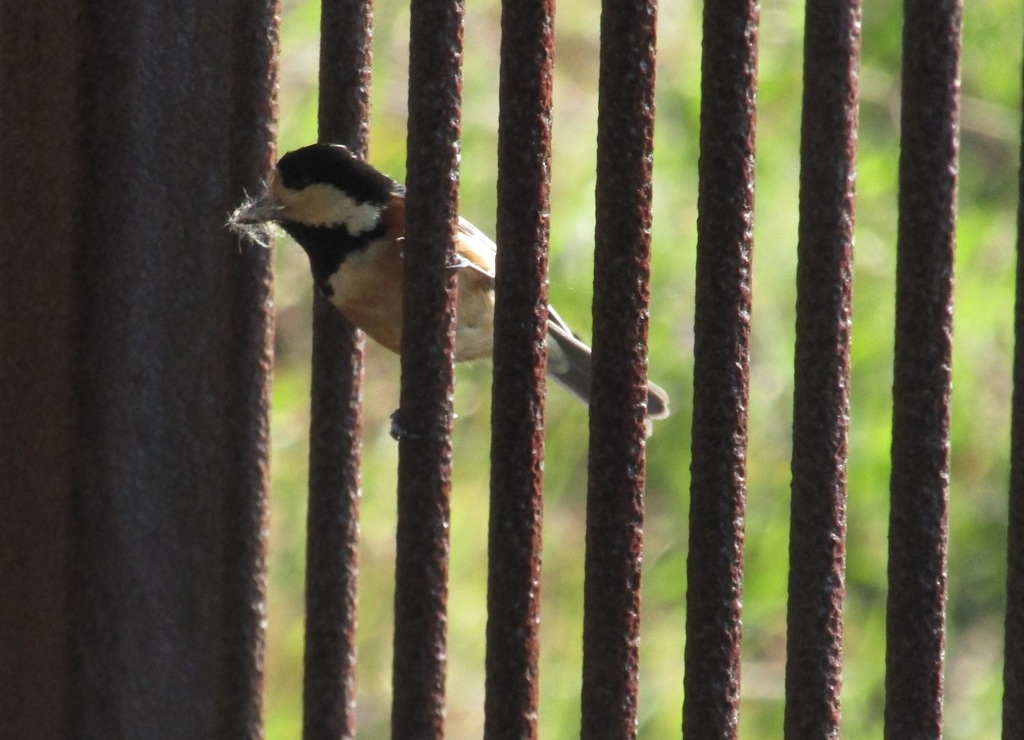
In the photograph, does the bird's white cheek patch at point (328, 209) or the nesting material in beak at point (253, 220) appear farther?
the bird's white cheek patch at point (328, 209)

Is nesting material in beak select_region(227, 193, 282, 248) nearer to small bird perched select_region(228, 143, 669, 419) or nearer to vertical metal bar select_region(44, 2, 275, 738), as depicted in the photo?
vertical metal bar select_region(44, 2, 275, 738)

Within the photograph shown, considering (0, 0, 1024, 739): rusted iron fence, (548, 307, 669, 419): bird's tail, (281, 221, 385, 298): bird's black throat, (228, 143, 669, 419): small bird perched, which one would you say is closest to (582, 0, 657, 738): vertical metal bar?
(0, 0, 1024, 739): rusted iron fence

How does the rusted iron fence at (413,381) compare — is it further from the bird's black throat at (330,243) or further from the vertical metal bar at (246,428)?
the bird's black throat at (330,243)

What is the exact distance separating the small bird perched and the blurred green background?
1377 millimetres

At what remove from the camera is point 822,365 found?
123 centimetres

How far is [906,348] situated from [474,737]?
4404mm

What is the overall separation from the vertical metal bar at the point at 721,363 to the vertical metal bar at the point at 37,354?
67 cm

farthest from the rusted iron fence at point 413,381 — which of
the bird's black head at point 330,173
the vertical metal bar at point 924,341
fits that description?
the bird's black head at point 330,173

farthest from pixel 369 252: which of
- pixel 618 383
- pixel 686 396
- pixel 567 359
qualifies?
pixel 686 396

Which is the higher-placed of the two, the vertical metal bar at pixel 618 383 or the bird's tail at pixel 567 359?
the bird's tail at pixel 567 359

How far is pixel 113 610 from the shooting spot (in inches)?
60.7

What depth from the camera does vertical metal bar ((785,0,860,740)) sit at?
1220 mm

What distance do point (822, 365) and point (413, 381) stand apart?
1.23 feet

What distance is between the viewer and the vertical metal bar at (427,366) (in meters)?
1.33
